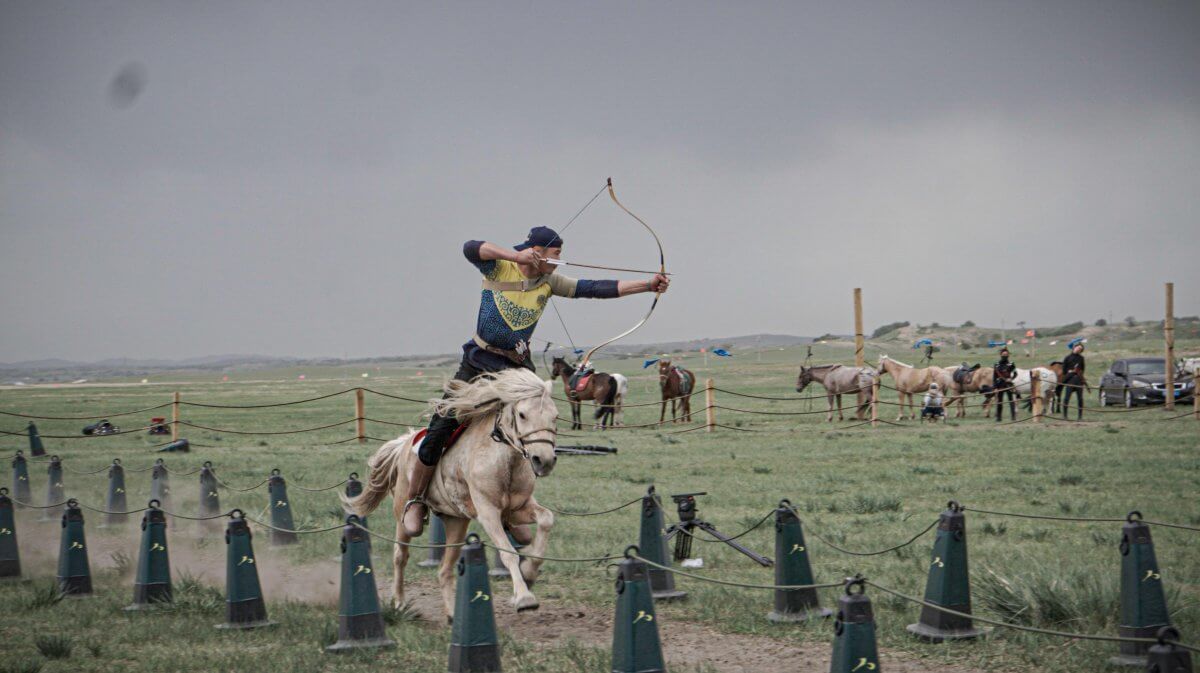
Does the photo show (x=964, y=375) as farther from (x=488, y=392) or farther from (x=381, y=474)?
(x=488, y=392)

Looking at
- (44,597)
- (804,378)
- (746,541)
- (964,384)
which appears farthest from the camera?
(804,378)

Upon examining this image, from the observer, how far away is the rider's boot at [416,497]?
8234 millimetres

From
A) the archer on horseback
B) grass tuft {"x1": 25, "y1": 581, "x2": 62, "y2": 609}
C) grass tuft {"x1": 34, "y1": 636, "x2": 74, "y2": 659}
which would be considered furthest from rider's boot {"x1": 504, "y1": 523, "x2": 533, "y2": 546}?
grass tuft {"x1": 25, "y1": 581, "x2": 62, "y2": 609}

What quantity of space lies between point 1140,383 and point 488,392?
2748 centimetres

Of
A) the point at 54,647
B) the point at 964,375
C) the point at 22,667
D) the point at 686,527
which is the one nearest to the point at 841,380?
the point at 964,375

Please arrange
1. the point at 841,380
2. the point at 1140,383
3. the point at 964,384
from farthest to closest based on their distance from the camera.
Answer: the point at 964,384
the point at 841,380
the point at 1140,383

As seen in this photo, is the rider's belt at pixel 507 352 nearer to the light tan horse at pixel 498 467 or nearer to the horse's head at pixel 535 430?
the light tan horse at pixel 498 467

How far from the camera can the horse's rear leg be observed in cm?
808

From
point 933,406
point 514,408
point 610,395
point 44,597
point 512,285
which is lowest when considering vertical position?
point 44,597

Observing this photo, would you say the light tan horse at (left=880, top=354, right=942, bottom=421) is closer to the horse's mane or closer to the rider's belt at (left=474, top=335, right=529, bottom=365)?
the rider's belt at (left=474, top=335, right=529, bottom=365)

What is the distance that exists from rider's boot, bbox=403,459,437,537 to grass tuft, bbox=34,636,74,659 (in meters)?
2.51

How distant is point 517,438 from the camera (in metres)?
7.27

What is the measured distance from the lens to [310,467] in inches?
762

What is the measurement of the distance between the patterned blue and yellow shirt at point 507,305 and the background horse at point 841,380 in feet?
69.9
